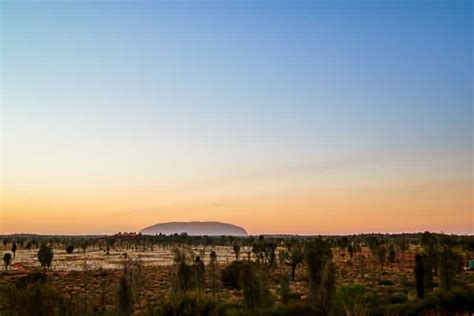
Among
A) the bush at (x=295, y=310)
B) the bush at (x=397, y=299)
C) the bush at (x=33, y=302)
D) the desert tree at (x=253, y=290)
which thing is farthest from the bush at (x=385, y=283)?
the bush at (x=33, y=302)

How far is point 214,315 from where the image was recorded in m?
18.5

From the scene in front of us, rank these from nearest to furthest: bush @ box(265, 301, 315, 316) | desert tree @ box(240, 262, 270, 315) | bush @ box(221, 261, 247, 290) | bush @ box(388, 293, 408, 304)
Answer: bush @ box(265, 301, 315, 316) < desert tree @ box(240, 262, 270, 315) < bush @ box(388, 293, 408, 304) < bush @ box(221, 261, 247, 290)

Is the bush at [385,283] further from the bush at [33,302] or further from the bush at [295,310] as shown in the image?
the bush at [33,302]

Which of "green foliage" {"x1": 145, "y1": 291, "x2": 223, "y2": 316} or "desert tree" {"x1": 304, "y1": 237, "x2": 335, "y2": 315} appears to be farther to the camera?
"desert tree" {"x1": 304, "y1": 237, "x2": 335, "y2": 315}

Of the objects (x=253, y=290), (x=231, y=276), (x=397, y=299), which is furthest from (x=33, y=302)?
(x=231, y=276)

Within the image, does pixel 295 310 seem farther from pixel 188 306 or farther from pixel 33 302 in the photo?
pixel 33 302

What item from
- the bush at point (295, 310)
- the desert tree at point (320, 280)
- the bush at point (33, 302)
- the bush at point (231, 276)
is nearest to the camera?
the bush at point (33, 302)

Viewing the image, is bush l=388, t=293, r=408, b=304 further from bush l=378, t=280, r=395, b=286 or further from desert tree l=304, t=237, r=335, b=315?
bush l=378, t=280, r=395, b=286

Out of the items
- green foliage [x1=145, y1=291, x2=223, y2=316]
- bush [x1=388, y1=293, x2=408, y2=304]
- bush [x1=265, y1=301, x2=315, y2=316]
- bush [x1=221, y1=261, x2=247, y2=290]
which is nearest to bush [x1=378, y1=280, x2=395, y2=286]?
bush [x1=221, y1=261, x2=247, y2=290]

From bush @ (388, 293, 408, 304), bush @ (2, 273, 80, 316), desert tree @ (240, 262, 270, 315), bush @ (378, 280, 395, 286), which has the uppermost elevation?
bush @ (2, 273, 80, 316)

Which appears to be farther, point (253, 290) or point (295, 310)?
point (253, 290)

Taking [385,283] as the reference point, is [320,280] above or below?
above

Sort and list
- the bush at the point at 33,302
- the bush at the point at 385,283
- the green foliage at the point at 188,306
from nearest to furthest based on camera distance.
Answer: the bush at the point at 33,302
the green foliage at the point at 188,306
the bush at the point at 385,283

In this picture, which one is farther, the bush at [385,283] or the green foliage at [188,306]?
the bush at [385,283]
